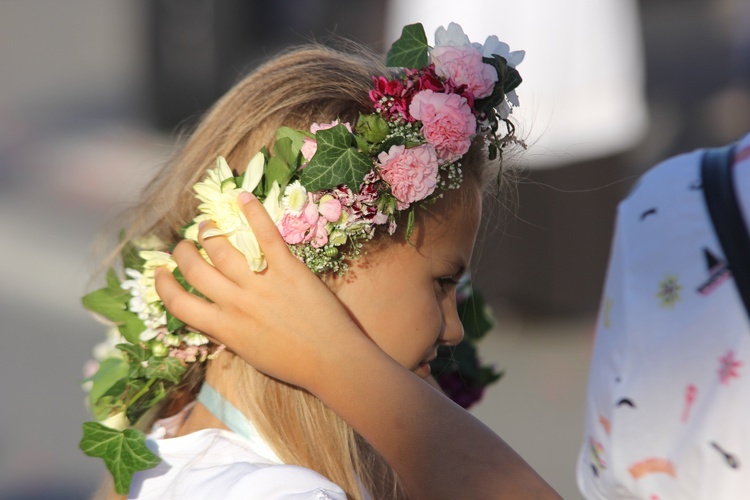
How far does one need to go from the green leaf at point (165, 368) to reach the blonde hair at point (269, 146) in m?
0.06

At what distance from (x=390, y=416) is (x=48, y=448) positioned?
396 cm

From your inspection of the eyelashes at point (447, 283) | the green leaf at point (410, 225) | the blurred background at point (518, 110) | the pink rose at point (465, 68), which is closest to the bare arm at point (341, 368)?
the green leaf at point (410, 225)

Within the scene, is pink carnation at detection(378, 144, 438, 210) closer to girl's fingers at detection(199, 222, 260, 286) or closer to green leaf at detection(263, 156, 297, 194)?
green leaf at detection(263, 156, 297, 194)

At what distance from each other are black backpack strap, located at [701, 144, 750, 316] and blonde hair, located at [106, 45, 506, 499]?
483 millimetres

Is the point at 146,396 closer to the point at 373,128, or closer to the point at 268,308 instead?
the point at 268,308

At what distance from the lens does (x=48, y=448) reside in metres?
4.85

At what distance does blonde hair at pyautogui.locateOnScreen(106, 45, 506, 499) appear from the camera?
1.71m

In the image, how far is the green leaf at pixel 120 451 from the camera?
5.41ft

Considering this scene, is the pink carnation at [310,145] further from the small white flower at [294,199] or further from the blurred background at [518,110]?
the blurred background at [518,110]

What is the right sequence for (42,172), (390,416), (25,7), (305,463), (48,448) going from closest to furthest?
1. (390,416)
2. (305,463)
3. (48,448)
4. (42,172)
5. (25,7)

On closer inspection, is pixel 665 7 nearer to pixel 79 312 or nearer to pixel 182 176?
pixel 79 312

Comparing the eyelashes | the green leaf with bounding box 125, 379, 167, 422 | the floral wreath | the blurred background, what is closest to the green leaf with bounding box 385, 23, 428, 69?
the floral wreath

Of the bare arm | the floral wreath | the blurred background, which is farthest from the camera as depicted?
the blurred background

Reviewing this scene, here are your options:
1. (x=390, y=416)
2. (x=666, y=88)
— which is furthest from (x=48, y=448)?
(x=666, y=88)
